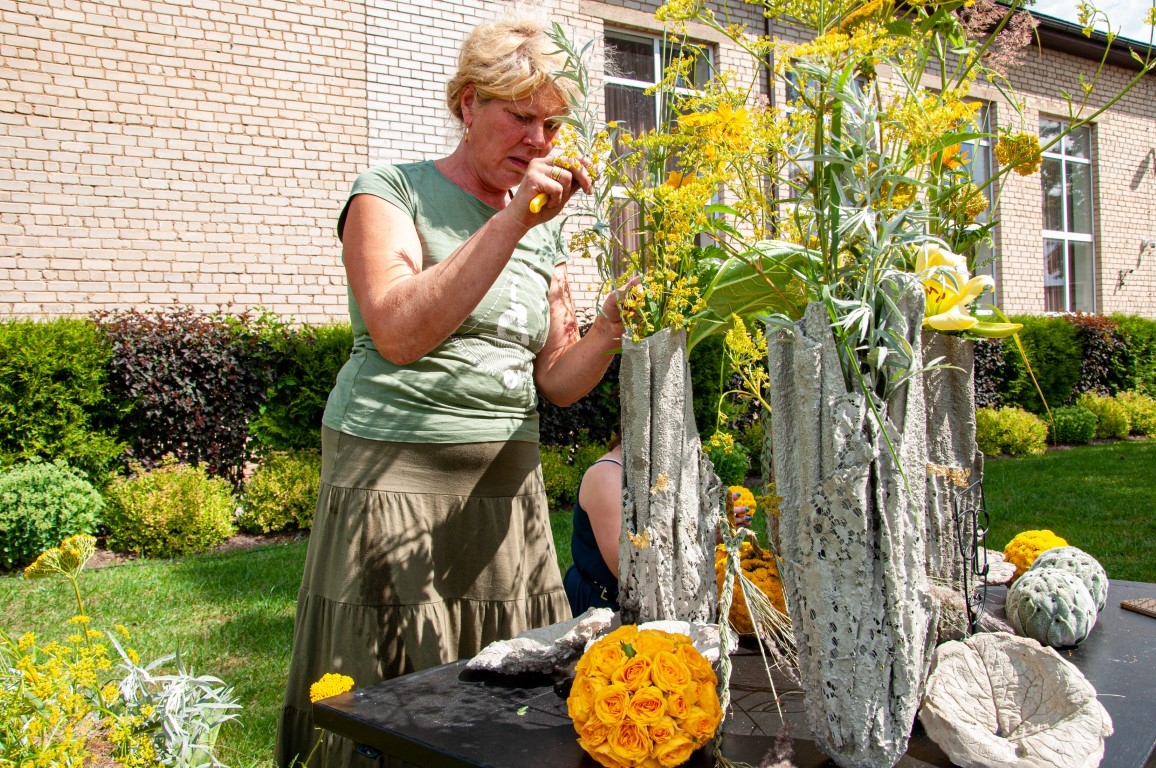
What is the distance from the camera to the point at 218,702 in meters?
1.05

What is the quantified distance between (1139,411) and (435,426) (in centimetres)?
1247

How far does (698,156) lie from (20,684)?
3.42 ft

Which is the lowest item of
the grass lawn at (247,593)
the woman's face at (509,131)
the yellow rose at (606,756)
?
the grass lawn at (247,593)

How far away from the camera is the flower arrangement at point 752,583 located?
1.32 meters

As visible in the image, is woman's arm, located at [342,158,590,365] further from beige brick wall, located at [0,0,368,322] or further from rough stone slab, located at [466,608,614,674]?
beige brick wall, located at [0,0,368,322]

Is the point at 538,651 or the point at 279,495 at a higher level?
the point at 538,651

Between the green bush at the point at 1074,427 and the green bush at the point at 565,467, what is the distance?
6614 mm

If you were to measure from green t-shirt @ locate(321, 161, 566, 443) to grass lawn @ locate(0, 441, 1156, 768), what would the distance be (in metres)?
1.04

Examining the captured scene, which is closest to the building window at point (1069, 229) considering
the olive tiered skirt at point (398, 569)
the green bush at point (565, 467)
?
the green bush at point (565, 467)

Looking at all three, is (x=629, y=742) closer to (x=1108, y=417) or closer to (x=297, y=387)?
(x=297, y=387)

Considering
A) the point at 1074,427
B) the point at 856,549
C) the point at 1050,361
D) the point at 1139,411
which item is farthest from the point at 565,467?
the point at 1139,411

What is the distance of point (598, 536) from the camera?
2.33 meters

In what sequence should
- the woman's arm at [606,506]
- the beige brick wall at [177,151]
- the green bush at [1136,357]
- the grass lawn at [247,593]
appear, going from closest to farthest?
1. the woman's arm at [606,506]
2. the grass lawn at [247,593]
3. the beige brick wall at [177,151]
4. the green bush at [1136,357]

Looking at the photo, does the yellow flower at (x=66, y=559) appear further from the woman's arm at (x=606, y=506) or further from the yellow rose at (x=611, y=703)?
the woman's arm at (x=606, y=506)
